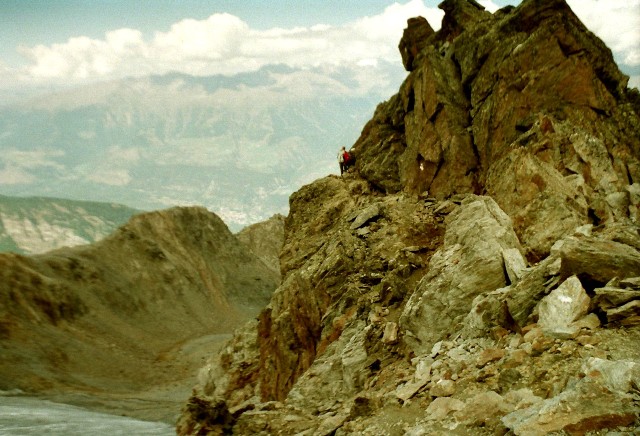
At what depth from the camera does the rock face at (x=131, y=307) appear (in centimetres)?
7106

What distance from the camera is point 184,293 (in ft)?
361

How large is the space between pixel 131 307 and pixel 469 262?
93.1 m

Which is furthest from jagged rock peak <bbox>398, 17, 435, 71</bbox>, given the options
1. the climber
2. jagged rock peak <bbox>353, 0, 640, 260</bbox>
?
the climber

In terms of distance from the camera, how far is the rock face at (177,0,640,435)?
467 inches

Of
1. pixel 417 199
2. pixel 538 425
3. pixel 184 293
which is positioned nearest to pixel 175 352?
pixel 184 293

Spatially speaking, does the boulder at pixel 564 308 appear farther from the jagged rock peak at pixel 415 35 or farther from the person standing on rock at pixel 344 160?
the jagged rock peak at pixel 415 35

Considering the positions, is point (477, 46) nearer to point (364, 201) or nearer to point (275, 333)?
point (364, 201)

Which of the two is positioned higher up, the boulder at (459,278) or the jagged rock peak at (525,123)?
the jagged rock peak at (525,123)

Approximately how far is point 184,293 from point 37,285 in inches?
1244

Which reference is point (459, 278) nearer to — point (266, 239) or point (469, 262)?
point (469, 262)

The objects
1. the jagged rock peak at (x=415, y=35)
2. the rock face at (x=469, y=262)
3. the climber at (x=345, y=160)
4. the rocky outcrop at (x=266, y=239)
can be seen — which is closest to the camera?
the rock face at (x=469, y=262)

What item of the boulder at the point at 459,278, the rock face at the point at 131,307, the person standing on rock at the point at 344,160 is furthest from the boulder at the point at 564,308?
the rock face at the point at 131,307

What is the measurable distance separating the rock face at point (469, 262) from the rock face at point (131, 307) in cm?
3959

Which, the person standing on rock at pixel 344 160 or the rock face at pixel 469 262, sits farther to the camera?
the person standing on rock at pixel 344 160
